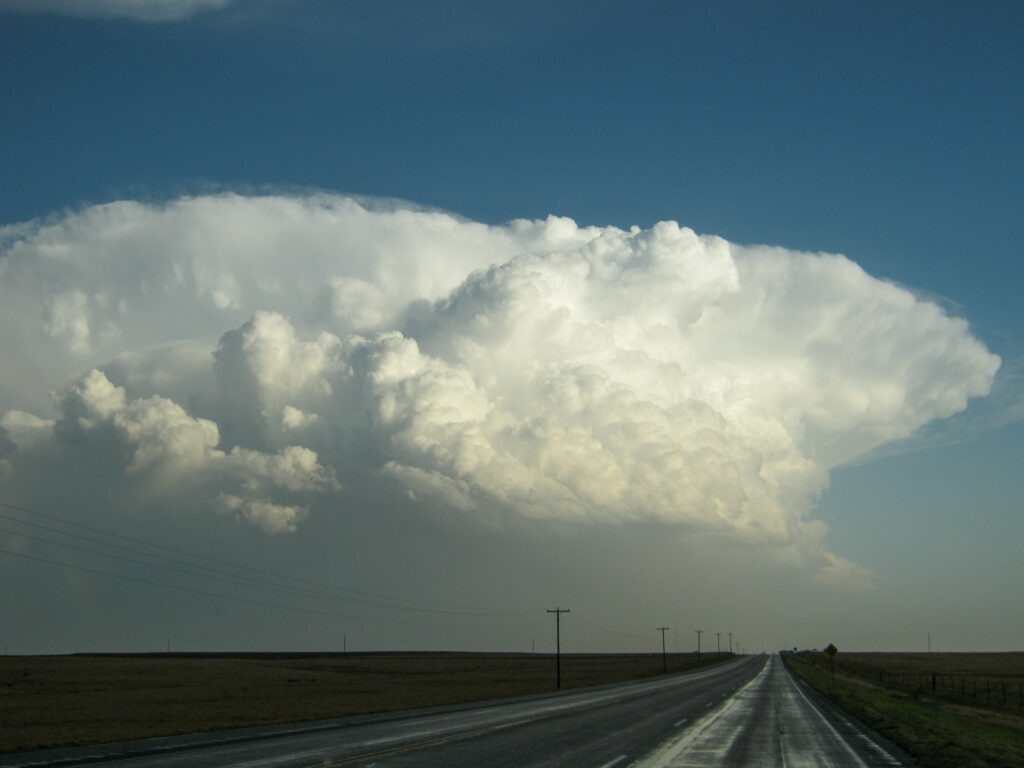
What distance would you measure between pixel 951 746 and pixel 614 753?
10.8 meters

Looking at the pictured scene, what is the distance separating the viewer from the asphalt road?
66.4ft

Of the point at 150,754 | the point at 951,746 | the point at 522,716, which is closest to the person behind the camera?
the point at 150,754

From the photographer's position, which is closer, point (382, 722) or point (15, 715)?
point (382, 722)

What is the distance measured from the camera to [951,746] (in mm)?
25422

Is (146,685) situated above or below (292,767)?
below

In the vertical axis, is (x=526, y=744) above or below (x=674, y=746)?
above

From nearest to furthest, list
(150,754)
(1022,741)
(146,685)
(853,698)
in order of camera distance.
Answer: (150,754)
(1022,741)
(853,698)
(146,685)

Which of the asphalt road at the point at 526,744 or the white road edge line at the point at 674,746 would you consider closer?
the asphalt road at the point at 526,744

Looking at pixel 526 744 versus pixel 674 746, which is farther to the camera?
pixel 674 746

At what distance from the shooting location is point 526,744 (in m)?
23.8

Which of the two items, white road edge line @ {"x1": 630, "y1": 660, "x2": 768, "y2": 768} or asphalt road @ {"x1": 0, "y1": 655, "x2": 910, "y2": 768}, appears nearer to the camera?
asphalt road @ {"x1": 0, "y1": 655, "x2": 910, "y2": 768}

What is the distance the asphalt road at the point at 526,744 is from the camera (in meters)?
20.2

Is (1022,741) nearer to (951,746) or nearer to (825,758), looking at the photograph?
(951,746)

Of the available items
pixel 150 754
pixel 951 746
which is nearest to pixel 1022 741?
pixel 951 746
